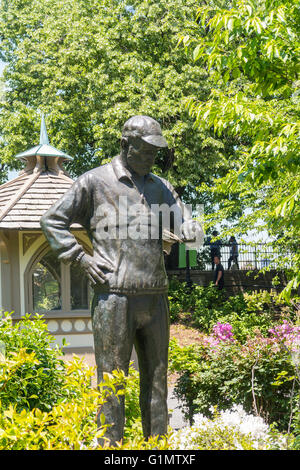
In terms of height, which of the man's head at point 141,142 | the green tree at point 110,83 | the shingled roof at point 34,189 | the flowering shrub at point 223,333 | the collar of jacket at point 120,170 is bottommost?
the flowering shrub at point 223,333

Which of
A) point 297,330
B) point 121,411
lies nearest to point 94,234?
point 121,411

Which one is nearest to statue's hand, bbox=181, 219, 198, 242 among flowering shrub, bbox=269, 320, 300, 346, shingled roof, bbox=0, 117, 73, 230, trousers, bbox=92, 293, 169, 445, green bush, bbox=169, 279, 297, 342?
trousers, bbox=92, 293, 169, 445

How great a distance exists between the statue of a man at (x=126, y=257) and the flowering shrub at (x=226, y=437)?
9.3 inches

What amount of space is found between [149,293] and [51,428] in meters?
1.18

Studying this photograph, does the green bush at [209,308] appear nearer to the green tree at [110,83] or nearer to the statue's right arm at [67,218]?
the green tree at [110,83]

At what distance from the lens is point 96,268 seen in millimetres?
3924

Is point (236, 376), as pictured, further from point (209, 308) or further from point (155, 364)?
point (209, 308)

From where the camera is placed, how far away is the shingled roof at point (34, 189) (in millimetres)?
10539

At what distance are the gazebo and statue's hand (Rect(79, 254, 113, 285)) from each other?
22.4 ft

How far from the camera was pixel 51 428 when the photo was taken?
3.16 meters

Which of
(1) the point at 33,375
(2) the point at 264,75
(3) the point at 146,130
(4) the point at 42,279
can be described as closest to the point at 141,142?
(3) the point at 146,130

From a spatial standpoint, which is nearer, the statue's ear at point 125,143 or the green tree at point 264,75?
the statue's ear at point 125,143

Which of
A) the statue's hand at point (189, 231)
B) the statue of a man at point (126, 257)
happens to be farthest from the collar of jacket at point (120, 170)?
the statue's hand at point (189, 231)

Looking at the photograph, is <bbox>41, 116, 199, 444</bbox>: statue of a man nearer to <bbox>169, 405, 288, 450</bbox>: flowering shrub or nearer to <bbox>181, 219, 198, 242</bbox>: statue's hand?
<bbox>181, 219, 198, 242</bbox>: statue's hand
